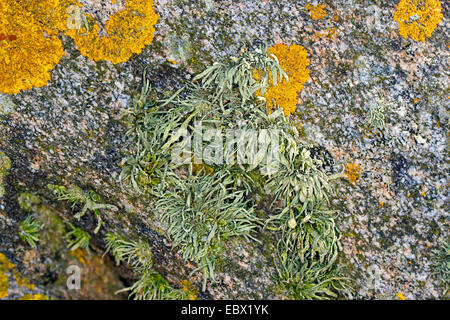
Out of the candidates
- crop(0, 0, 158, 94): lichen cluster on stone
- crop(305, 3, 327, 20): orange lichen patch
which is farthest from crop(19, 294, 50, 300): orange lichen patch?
crop(305, 3, 327, 20): orange lichen patch

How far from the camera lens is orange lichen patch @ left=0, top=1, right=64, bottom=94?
3189 mm

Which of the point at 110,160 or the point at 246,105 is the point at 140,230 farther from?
the point at 246,105

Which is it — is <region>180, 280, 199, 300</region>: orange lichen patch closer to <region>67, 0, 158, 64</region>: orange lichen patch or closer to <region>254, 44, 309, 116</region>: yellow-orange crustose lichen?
<region>254, 44, 309, 116</region>: yellow-orange crustose lichen

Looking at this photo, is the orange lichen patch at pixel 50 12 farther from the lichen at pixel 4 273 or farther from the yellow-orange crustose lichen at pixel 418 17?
the yellow-orange crustose lichen at pixel 418 17

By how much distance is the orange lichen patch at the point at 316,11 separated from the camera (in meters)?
3.49

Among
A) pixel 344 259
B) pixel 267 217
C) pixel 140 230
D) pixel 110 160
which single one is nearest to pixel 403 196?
pixel 344 259

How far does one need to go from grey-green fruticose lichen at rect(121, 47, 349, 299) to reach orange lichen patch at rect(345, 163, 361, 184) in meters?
0.16

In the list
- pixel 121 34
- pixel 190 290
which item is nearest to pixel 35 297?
pixel 190 290

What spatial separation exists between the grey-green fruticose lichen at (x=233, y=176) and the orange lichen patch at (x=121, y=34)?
43 centimetres

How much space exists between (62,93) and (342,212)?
292 centimetres

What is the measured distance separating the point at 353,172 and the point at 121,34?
2575 mm

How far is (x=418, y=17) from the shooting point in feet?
11.5

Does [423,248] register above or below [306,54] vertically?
below

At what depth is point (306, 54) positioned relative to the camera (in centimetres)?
345
